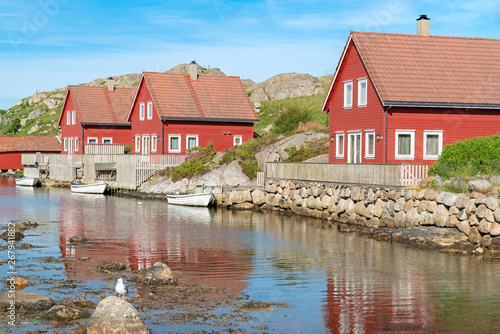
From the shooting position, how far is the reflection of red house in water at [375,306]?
13367mm

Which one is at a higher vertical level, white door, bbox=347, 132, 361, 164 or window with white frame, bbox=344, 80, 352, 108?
window with white frame, bbox=344, 80, 352, 108

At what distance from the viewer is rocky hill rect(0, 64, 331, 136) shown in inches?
3853

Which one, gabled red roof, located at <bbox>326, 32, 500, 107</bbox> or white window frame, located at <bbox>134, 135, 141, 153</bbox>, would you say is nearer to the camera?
gabled red roof, located at <bbox>326, 32, 500, 107</bbox>

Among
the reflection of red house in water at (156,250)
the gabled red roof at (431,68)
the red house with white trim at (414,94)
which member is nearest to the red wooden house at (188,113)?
the red house with white trim at (414,94)

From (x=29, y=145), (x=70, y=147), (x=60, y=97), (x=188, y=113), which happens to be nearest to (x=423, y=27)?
(x=188, y=113)

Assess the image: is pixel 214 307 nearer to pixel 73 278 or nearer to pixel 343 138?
pixel 73 278

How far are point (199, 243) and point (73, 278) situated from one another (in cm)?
796

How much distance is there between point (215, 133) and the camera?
5491cm

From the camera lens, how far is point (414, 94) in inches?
1324

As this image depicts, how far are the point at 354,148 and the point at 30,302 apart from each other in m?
25.2

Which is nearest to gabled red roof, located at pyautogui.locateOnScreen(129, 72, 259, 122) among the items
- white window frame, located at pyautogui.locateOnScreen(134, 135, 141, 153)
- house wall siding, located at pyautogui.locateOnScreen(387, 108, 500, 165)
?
white window frame, located at pyautogui.locateOnScreen(134, 135, 141, 153)

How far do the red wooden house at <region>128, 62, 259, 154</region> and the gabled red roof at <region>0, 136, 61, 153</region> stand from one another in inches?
990

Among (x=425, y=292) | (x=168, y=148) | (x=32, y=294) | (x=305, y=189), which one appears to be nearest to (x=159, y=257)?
(x=32, y=294)

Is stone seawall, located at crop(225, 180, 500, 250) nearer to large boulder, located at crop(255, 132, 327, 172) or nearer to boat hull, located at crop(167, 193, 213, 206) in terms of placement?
boat hull, located at crop(167, 193, 213, 206)
